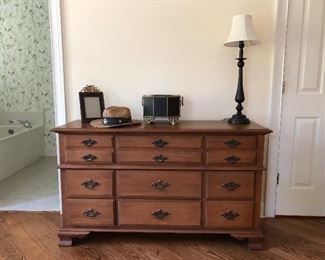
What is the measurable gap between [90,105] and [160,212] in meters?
0.94

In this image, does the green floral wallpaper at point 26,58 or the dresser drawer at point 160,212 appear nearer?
the dresser drawer at point 160,212

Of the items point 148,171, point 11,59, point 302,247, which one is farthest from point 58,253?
point 11,59

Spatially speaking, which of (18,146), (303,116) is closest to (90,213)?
(303,116)

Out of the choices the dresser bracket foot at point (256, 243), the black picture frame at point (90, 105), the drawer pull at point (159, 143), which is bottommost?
the dresser bracket foot at point (256, 243)

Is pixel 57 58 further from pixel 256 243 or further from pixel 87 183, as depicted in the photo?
pixel 256 243

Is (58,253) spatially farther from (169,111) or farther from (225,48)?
(225,48)

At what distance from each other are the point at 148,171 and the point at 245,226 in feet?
2.44

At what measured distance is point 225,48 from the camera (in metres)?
2.22

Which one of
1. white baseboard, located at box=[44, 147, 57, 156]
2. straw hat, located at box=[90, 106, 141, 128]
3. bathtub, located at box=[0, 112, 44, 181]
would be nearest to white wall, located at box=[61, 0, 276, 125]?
straw hat, located at box=[90, 106, 141, 128]

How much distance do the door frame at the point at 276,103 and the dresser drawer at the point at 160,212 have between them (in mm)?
778

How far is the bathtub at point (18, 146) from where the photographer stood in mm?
3367

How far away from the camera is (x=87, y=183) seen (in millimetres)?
1927

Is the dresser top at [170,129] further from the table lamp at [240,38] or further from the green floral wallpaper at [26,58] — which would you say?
the green floral wallpaper at [26,58]

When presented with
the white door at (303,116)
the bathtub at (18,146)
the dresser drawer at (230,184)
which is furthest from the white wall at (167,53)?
the bathtub at (18,146)
